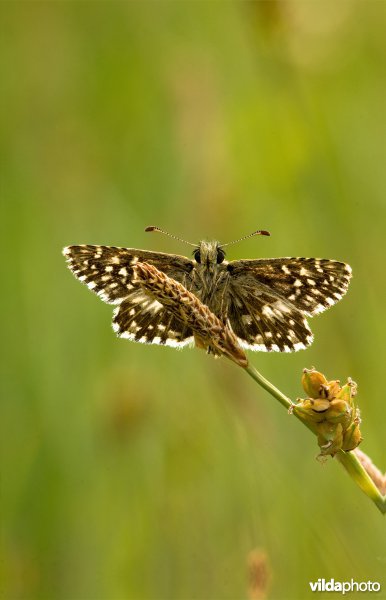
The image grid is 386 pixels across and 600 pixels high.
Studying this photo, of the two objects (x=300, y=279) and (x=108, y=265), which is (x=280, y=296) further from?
(x=108, y=265)

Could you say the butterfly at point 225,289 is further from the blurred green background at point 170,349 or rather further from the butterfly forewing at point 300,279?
the blurred green background at point 170,349

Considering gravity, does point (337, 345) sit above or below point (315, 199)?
below

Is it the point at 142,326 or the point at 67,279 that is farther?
the point at 67,279

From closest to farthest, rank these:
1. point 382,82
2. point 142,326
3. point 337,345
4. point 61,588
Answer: point 142,326, point 61,588, point 337,345, point 382,82

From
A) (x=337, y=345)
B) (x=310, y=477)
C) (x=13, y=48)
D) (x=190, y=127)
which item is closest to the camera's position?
(x=310, y=477)

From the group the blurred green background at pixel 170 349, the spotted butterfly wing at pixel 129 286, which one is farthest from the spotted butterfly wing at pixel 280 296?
the blurred green background at pixel 170 349

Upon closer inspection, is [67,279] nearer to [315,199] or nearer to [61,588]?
[315,199]

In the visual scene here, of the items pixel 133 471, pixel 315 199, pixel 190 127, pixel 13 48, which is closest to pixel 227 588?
pixel 133 471
